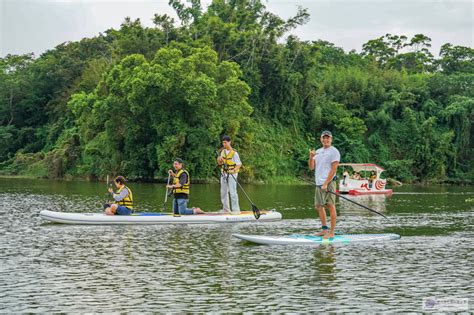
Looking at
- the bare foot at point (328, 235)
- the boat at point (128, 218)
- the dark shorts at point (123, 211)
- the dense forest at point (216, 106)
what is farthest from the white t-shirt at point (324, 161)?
the dense forest at point (216, 106)

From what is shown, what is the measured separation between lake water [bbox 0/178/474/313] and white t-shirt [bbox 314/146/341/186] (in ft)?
4.77

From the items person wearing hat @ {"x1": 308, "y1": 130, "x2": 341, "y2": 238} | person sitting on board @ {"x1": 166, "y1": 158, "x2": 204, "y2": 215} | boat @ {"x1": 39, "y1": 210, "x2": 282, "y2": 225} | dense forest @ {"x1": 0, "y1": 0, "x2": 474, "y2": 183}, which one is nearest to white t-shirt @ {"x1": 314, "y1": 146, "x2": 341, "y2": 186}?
person wearing hat @ {"x1": 308, "y1": 130, "x2": 341, "y2": 238}

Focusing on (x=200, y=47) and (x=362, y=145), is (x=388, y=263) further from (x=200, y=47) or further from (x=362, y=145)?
(x=362, y=145)

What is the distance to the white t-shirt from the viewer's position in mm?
14508

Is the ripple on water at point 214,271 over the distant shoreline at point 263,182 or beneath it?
beneath

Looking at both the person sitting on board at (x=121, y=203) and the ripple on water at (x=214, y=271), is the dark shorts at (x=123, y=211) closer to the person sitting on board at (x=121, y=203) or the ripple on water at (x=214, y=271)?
the person sitting on board at (x=121, y=203)

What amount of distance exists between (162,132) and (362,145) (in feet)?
63.4

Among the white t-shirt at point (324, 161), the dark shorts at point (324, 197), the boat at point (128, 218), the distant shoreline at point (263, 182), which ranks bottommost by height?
the boat at point (128, 218)

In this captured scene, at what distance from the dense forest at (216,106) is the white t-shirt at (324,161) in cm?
3000

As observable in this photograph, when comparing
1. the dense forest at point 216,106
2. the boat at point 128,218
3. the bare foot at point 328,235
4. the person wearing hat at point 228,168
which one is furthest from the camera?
the dense forest at point 216,106

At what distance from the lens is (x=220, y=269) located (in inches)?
461

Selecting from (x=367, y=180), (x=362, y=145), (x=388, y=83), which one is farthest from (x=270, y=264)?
(x=388, y=83)

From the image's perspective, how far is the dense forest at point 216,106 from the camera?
4609 cm

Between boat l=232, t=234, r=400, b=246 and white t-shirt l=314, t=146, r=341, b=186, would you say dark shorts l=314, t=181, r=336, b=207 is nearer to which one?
white t-shirt l=314, t=146, r=341, b=186
